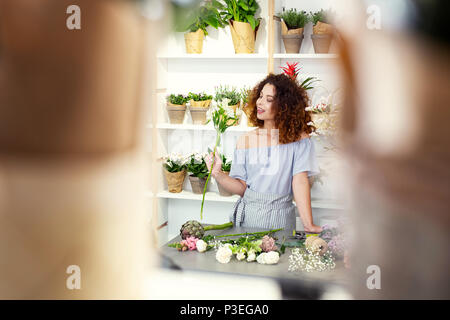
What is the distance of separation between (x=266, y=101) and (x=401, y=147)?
0.94 meters

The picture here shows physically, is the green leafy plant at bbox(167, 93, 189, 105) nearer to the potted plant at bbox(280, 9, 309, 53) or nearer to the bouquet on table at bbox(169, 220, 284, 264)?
the potted plant at bbox(280, 9, 309, 53)

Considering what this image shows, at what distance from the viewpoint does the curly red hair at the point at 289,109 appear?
1.13 m

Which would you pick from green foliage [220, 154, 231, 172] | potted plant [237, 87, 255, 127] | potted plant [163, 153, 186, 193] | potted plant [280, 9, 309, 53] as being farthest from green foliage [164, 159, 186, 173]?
potted plant [280, 9, 309, 53]

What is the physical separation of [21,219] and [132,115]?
0.48 feet

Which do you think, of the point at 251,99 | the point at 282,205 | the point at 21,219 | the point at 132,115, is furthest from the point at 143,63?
the point at 251,99

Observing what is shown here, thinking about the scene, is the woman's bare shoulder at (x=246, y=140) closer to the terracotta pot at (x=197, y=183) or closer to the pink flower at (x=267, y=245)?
the terracotta pot at (x=197, y=183)

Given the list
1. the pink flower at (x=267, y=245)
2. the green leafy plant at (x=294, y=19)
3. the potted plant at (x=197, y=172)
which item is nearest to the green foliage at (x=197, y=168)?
the potted plant at (x=197, y=172)

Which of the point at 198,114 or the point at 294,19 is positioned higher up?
the point at 294,19

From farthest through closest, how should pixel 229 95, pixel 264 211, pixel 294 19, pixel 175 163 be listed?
pixel 229 95, pixel 294 19, pixel 175 163, pixel 264 211

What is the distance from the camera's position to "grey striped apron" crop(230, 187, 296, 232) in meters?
0.98

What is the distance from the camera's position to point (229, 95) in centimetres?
162

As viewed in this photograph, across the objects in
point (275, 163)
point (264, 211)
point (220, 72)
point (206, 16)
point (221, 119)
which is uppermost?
point (206, 16)

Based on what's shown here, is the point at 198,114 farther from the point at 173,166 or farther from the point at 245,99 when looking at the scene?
the point at 173,166

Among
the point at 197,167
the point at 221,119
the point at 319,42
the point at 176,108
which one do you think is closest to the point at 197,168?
the point at 197,167
